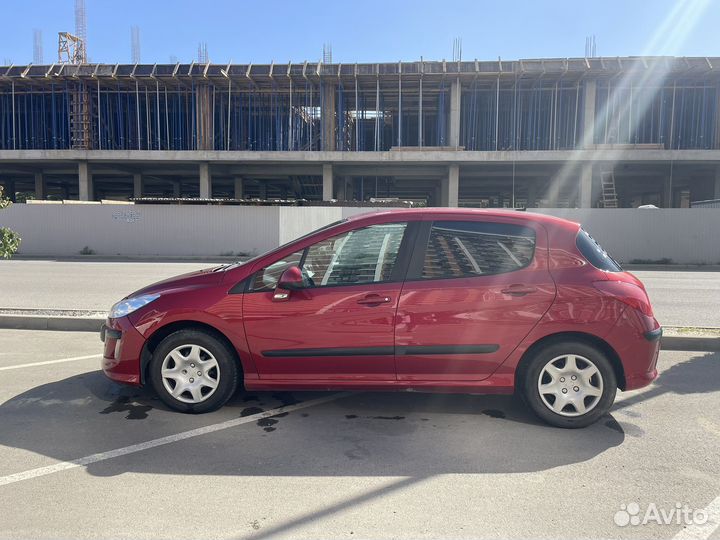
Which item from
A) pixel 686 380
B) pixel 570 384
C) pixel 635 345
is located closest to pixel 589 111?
pixel 686 380

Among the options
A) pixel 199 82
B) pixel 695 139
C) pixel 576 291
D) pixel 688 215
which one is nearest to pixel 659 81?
pixel 695 139

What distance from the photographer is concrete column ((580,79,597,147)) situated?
28781mm

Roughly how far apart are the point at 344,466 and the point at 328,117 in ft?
94.1

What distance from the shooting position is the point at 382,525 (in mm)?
2740

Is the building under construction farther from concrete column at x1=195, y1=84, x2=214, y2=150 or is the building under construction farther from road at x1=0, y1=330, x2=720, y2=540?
road at x1=0, y1=330, x2=720, y2=540

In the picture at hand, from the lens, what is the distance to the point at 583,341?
3.95 metres

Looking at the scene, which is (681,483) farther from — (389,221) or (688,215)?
(688,215)

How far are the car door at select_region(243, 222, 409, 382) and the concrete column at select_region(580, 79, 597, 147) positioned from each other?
94.0ft

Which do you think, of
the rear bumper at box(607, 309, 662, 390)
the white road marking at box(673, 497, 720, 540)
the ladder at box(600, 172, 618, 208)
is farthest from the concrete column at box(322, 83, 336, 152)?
the white road marking at box(673, 497, 720, 540)

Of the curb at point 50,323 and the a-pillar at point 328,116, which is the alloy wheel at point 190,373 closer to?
the curb at point 50,323

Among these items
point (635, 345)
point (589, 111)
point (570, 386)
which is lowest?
point (570, 386)

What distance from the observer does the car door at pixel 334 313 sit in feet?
13.0

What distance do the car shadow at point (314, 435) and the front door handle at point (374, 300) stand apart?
3.20ft

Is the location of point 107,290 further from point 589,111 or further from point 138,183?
point 589,111
